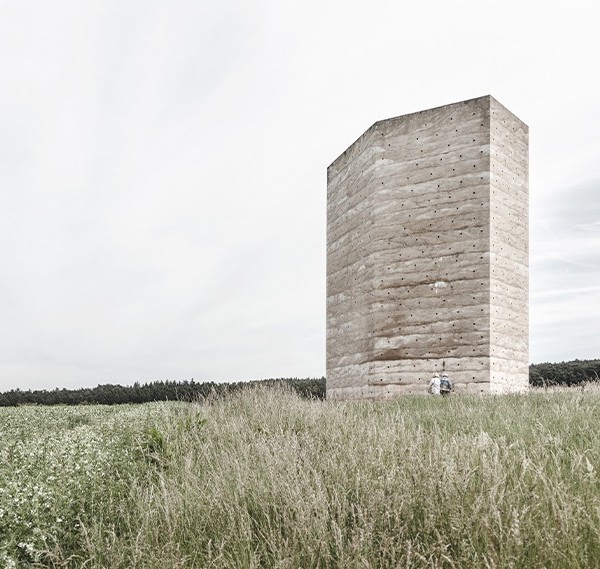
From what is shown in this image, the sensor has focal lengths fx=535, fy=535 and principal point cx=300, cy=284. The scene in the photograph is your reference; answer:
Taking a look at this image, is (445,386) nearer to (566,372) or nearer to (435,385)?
(435,385)

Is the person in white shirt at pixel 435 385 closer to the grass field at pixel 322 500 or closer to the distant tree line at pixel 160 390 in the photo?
the grass field at pixel 322 500

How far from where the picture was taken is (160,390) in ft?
75.3

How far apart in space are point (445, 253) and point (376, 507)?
30.7 feet

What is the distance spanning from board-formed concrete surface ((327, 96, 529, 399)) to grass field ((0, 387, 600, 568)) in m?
4.68

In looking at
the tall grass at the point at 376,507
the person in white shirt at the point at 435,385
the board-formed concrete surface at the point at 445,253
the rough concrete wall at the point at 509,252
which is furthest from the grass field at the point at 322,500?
the rough concrete wall at the point at 509,252

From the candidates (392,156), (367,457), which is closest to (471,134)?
(392,156)

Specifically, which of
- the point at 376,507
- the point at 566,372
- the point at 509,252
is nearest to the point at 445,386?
the point at 509,252

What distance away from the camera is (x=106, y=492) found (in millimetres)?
5262

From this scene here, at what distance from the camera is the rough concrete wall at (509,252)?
1192cm

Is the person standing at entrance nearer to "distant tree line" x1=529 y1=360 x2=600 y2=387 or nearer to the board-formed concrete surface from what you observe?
the board-formed concrete surface

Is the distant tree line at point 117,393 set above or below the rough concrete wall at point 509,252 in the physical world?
below

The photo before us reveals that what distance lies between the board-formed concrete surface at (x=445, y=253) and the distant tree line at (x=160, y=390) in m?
9.29

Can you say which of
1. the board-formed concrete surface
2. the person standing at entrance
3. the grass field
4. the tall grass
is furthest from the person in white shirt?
the tall grass

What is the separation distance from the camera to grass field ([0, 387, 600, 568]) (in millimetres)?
3037
